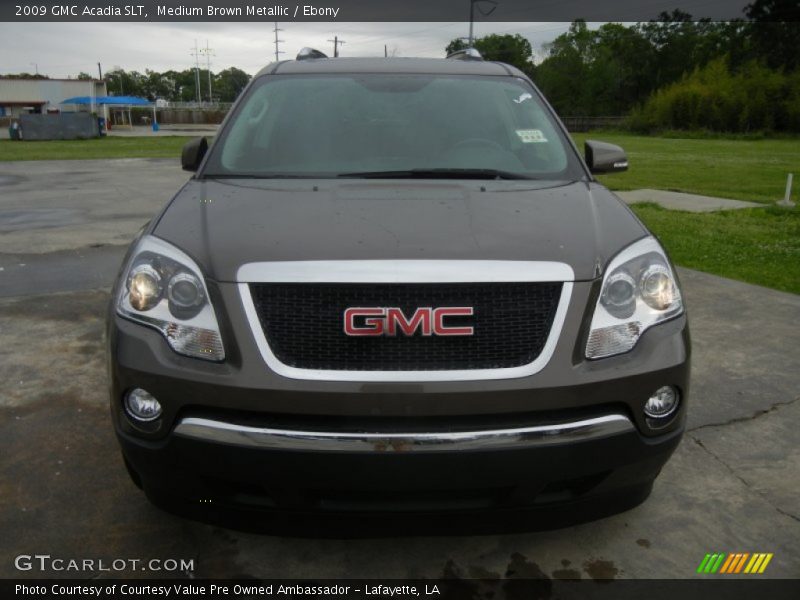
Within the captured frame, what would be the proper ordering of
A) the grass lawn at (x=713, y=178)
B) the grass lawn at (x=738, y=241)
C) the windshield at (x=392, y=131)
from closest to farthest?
the windshield at (x=392, y=131) < the grass lawn at (x=738, y=241) < the grass lawn at (x=713, y=178)

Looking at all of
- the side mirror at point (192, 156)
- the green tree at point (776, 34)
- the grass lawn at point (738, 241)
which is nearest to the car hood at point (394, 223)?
the side mirror at point (192, 156)

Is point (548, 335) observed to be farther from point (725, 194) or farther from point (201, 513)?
point (725, 194)

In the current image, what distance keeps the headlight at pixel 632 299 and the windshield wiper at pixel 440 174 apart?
0.83m

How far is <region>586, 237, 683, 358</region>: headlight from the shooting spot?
2.18 meters

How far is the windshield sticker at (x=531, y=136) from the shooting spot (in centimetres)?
341

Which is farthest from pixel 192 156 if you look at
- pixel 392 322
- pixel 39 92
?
pixel 39 92

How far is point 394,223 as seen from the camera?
7.75 ft

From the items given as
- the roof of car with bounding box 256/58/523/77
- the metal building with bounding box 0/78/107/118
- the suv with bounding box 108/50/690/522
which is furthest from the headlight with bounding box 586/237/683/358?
the metal building with bounding box 0/78/107/118

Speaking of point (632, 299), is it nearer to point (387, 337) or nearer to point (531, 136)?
point (387, 337)

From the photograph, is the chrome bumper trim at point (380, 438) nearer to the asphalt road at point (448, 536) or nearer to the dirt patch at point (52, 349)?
the asphalt road at point (448, 536)

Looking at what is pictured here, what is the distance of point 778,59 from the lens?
225ft

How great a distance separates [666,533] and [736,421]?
1.16 meters

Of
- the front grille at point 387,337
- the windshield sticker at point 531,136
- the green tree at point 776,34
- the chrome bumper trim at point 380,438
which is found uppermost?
the green tree at point 776,34

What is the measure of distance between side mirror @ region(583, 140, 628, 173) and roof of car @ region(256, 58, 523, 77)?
1.91ft
